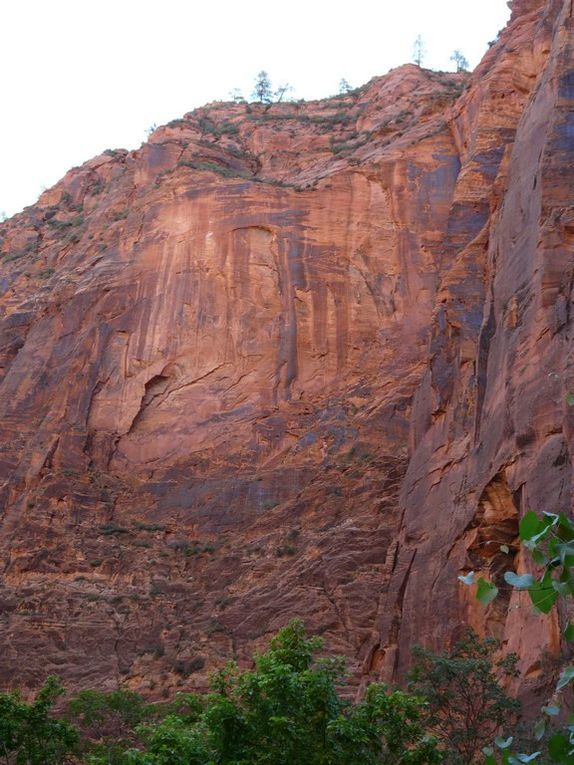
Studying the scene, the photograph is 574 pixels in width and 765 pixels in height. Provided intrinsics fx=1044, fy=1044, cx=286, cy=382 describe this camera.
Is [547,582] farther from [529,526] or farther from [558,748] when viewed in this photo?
[558,748]

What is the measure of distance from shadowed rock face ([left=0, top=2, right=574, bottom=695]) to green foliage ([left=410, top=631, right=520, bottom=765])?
1.46 m

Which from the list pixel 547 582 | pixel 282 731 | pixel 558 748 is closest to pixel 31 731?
pixel 282 731

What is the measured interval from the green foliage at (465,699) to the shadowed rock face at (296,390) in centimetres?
146

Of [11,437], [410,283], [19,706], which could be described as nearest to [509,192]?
[410,283]

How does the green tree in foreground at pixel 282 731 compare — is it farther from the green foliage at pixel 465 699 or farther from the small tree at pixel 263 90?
the small tree at pixel 263 90

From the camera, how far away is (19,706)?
61.4 feet

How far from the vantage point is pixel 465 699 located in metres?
21.4

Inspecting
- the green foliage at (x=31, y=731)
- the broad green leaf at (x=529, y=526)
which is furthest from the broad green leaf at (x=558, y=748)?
the green foliage at (x=31, y=731)

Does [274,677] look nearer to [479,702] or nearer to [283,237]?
[479,702]

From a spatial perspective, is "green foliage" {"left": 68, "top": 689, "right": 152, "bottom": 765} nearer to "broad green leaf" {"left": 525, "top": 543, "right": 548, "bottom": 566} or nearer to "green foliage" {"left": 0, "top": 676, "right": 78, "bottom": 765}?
"green foliage" {"left": 0, "top": 676, "right": 78, "bottom": 765}

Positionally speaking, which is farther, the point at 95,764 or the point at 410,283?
the point at 410,283

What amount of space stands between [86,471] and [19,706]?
23.9 metres

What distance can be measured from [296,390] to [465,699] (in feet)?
74.8

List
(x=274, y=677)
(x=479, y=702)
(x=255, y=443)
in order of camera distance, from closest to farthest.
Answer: (x=274, y=677) → (x=479, y=702) → (x=255, y=443)
